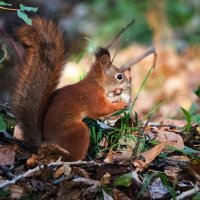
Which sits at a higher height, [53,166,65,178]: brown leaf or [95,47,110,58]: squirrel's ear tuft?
[95,47,110,58]: squirrel's ear tuft

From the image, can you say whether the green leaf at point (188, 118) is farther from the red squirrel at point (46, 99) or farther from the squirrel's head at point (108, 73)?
the red squirrel at point (46, 99)

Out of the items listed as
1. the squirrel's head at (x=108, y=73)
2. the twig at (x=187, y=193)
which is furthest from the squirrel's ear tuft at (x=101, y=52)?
the twig at (x=187, y=193)

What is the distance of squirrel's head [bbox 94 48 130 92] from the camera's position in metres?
4.38

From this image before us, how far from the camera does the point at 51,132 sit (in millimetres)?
3855

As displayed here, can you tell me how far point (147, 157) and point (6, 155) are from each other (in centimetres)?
88

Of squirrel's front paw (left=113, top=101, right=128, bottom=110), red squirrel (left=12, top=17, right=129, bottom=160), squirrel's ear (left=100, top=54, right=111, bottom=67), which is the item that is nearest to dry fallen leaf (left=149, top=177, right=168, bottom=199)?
red squirrel (left=12, top=17, right=129, bottom=160)

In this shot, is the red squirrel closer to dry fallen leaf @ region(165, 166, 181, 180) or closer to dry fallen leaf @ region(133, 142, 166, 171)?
dry fallen leaf @ region(133, 142, 166, 171)

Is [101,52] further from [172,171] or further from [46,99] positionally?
[172,171]

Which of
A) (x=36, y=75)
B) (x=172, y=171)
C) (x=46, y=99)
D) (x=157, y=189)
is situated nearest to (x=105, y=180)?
(x=157, y=189)

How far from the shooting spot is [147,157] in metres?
3.77

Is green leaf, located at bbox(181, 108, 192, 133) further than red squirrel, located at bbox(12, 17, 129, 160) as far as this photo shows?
Yes

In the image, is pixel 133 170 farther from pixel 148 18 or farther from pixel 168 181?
pixel 148 18

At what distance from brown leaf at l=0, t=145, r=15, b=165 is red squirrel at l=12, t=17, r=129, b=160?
12cm

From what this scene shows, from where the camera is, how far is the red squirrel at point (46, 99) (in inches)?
151
